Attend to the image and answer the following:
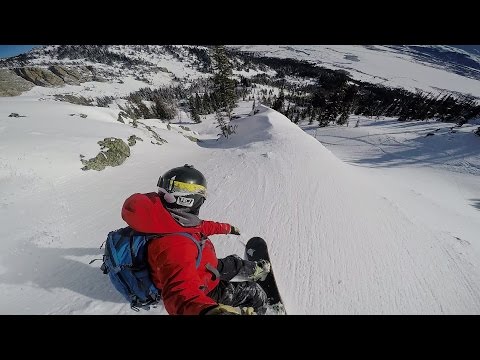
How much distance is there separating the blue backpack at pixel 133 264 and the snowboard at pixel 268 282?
→ 1.89m

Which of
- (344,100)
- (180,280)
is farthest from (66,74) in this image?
(180,280)

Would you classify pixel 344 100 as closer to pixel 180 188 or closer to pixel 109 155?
pixel 109 155

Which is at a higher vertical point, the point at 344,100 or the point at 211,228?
the point at 211,228

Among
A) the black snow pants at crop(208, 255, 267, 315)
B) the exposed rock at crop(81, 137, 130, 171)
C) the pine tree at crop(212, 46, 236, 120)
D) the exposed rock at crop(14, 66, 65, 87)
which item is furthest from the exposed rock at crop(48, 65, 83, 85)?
the black snow pants at crop(208, 255, 267, 315)

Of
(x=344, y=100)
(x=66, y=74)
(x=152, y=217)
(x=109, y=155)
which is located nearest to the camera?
(x=152, y=217)

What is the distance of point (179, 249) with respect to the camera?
2207mm

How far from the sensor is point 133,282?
2572 mm

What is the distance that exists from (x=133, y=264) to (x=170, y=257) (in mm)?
537

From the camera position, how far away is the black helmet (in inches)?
102

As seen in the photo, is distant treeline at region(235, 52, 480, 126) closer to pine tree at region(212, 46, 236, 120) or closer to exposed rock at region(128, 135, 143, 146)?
pine tree at region(212, 46, 236, 120)

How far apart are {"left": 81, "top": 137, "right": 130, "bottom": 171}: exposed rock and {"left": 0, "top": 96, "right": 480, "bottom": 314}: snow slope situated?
0.23 metres
